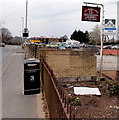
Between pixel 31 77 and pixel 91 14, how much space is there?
525 cm

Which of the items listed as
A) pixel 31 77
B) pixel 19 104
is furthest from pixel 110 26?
pixel 19 104

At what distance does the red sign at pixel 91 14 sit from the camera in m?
8.67

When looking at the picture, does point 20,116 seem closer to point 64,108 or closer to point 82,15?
point 64,108

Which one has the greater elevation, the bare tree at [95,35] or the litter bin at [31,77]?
the bare tree at [95,35]

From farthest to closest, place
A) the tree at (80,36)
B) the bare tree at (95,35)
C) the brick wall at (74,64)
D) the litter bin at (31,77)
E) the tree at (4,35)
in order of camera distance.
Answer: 1. the tree at (4,35)
2. the bare tree at (95,35)
3. the tree at (80,36)
4. the brick wall at (74,64)
5. the litter bin at (31,77)

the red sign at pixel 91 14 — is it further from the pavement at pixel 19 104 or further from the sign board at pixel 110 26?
the pavement at pixel 19 104

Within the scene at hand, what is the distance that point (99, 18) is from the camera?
29.4ft

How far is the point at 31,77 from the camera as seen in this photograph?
546 cm

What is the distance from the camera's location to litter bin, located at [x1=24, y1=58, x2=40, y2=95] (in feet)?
17.7

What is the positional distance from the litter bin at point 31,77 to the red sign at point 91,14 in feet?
15.0

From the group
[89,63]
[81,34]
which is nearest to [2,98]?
[89,63]

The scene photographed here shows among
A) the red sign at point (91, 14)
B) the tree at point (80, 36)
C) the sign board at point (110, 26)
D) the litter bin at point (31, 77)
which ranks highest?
the tree at point (80, 36)

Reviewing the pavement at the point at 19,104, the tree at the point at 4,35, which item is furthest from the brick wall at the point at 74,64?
the tree at the point at 4,35

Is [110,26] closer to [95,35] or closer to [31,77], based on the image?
[31,77]
